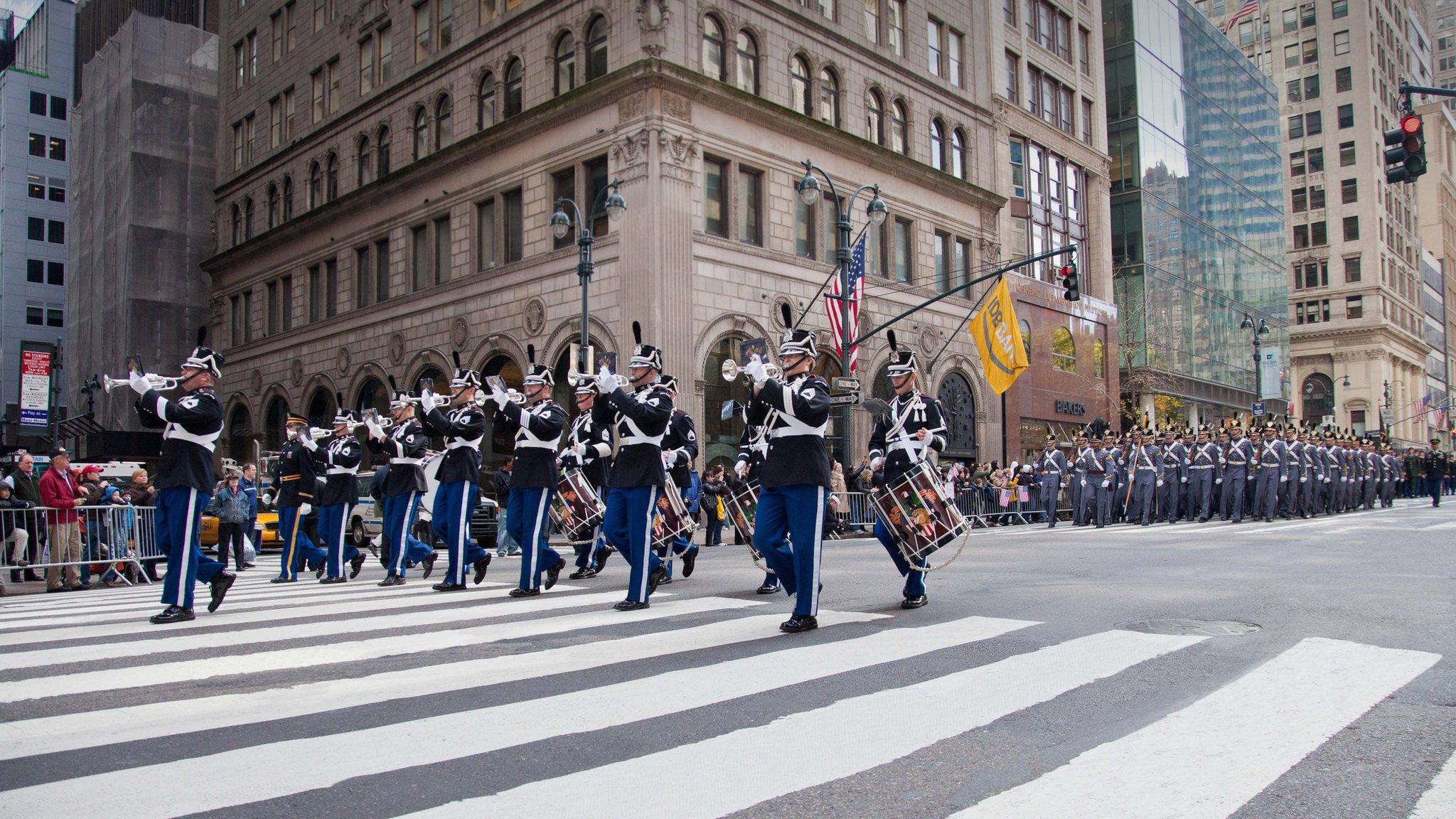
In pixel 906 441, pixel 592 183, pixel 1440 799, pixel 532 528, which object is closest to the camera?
pixel 1440 799

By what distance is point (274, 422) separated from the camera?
44531 millimetres

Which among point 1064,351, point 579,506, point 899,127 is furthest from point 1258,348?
point 579,506

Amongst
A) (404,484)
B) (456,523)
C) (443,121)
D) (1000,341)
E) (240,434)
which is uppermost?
(443,121)

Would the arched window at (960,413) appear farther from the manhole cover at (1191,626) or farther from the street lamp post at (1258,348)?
the manhole cover at (1191,626)

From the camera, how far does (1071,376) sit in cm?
4566

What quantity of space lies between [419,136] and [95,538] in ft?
79.5

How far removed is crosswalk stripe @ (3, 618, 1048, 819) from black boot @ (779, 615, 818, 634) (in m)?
0.86

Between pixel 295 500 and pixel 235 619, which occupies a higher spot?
pixel 295 500

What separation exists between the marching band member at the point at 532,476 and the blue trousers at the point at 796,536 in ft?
8.92

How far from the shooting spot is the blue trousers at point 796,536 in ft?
26.1

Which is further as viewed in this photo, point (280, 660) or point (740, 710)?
point (280, 660)

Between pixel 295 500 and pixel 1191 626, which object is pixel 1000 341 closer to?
pixel 295 500

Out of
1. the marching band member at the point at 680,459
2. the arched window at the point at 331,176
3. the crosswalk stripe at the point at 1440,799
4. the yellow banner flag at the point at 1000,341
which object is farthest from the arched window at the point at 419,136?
the crosswalk stripe at the point at 1440,799

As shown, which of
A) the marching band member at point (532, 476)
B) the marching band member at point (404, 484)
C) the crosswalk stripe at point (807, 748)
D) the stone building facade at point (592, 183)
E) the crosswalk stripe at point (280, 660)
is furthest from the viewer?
the stone building facade at point (592, 183)
